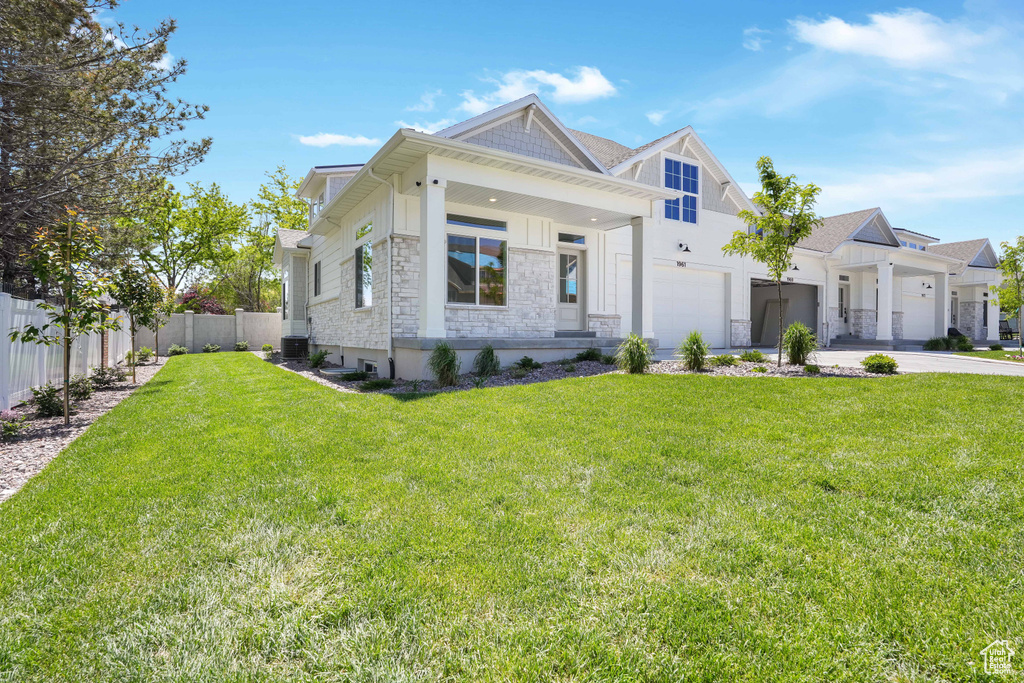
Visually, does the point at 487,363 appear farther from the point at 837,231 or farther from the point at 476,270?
the point at 837,231

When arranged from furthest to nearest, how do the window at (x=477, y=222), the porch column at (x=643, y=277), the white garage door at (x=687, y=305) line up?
the white garage door at (x=687, y=305) → the porch column at (x=643, y=277) → the window at (x=477, y=222)

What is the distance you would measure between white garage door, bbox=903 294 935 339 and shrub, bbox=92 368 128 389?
93.6ft

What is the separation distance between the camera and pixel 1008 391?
229 inches

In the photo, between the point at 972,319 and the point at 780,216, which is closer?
the point at 780,216

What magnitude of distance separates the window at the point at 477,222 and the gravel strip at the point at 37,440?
6.56 metres

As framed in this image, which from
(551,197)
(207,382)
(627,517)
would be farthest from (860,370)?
(207,382)

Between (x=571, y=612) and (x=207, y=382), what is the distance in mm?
9858

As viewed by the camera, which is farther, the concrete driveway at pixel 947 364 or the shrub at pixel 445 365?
the concrete driveway at pixel 947 364

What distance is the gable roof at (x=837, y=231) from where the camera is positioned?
19328 mm

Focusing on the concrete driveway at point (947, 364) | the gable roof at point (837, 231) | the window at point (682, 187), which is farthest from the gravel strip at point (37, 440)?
the gable roof at point (837, 231)

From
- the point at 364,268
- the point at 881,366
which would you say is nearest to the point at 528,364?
the point at 364,268

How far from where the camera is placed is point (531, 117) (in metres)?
10.8

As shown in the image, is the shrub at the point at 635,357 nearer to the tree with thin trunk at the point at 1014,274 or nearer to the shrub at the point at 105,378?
the shrub at the point at 105,378

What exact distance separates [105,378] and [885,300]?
2350cm
